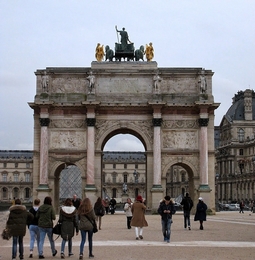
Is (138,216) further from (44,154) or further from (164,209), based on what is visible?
(44,154)

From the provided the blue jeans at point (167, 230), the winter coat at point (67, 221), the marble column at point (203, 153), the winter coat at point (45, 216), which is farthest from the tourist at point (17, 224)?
the marble column at point (203, 153)

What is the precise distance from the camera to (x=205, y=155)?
45344mm

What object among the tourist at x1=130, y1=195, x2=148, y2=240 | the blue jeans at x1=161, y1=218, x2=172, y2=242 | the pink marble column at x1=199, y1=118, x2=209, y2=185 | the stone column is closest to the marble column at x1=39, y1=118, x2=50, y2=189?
the stone column

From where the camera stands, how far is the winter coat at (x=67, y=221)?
16203 millimetres

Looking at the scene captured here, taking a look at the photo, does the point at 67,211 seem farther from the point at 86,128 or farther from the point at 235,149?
the point at 235,149

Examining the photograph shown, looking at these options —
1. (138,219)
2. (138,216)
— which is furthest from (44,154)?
(138,219)

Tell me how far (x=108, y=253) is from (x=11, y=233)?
284cm

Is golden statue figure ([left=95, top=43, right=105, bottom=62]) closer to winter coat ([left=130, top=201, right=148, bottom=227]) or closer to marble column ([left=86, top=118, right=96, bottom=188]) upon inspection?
marble column ([left=86, top=118, right=96, bottom=188])

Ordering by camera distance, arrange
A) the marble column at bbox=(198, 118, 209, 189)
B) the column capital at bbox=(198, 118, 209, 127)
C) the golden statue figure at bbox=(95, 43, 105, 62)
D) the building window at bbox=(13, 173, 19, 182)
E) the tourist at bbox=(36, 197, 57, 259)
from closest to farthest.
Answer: the tourist at bbox=(36, 197, 57, 259) → the marble column at bbox=(198, 118, 209, 189) → the column capital at bbox=(198, 118, 209, 127) → the golden statue figure at bbox=(95, 43, 105, 62) → the building window at bbox=(13, 173, 19, 182)

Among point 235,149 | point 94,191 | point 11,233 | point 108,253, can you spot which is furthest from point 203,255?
point 235,149

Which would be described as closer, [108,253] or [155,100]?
[108,253]

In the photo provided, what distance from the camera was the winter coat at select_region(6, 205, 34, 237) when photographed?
15.7 meters

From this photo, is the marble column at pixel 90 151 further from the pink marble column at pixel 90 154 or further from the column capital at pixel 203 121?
the column capital at pixel 203 121

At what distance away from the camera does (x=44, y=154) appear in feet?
149
